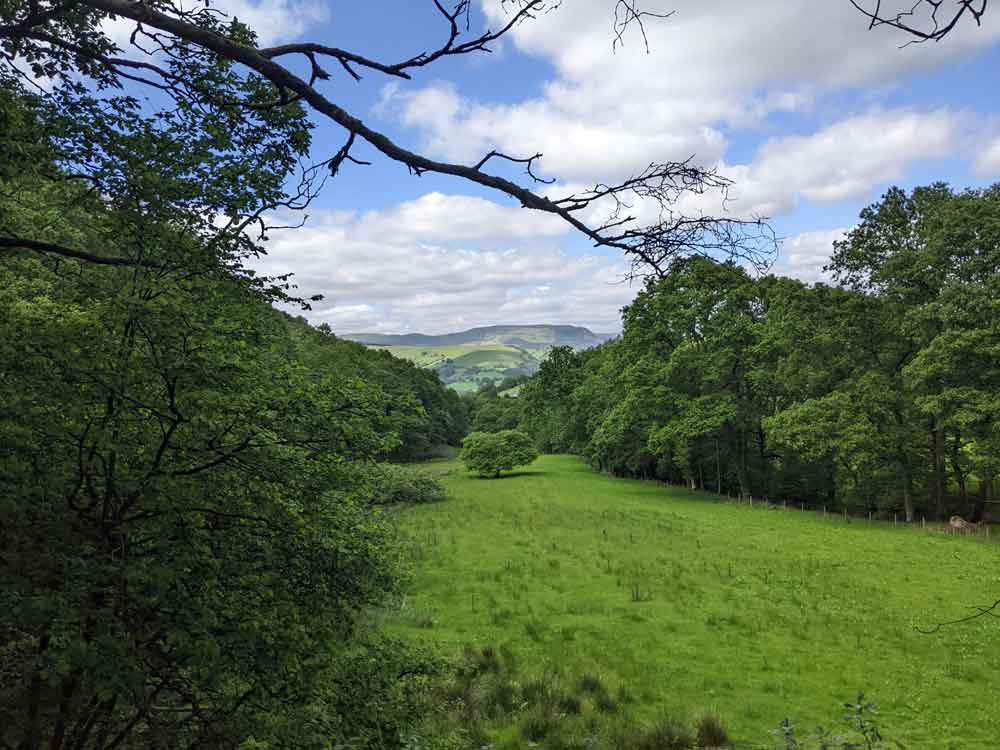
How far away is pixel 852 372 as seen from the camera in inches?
1193

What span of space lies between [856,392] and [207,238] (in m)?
30.7

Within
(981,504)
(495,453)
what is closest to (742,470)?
(981,504)

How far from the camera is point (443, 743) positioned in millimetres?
A: 6895

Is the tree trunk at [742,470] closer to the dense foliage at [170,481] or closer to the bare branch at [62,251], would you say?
the dense foliage at [170,481]

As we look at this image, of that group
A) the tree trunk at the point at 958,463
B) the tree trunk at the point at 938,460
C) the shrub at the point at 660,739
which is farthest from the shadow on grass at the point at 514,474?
the shrub at the point at 660,739

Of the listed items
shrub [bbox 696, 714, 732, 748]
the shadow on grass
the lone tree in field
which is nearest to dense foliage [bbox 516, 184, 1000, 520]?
the shadow on grass

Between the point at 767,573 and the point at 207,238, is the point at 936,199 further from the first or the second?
the point at 207,238

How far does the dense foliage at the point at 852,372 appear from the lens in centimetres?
2436

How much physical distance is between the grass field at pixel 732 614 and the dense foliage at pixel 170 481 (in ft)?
16.0

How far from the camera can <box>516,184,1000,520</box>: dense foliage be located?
79.9 ft

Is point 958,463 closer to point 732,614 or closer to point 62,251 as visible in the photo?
point 732,614

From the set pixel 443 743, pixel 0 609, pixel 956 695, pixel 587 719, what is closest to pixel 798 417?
pixel 956 695

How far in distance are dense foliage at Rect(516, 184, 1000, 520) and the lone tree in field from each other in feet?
28.2

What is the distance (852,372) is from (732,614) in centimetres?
2179
